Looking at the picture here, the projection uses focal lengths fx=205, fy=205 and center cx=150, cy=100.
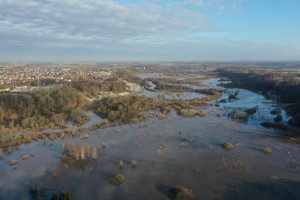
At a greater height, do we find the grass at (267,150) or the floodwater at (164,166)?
the grass at (267,150)

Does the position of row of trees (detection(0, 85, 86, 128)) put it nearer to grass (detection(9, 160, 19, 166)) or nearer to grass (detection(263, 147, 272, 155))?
grass (detection(9, 160, 19, 166))

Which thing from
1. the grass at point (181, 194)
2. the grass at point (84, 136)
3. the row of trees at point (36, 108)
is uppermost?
the row of trees at point (36, 108)

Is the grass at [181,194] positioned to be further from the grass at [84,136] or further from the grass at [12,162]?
the grass at [12,162]

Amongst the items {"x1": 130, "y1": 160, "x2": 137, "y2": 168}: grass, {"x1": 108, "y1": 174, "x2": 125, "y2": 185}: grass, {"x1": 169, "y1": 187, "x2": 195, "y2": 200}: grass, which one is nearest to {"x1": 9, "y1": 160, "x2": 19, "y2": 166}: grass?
{"x1": 108, "y1": 174, "x2": 125, "y2": 185}: grass

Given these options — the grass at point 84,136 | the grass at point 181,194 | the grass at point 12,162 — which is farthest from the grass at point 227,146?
the grass at point 12,162

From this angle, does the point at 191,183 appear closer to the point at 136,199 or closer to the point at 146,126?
the point at 136,199

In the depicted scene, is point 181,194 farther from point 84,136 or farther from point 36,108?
point 36,108

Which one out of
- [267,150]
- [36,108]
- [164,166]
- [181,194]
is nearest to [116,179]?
[164,166]
